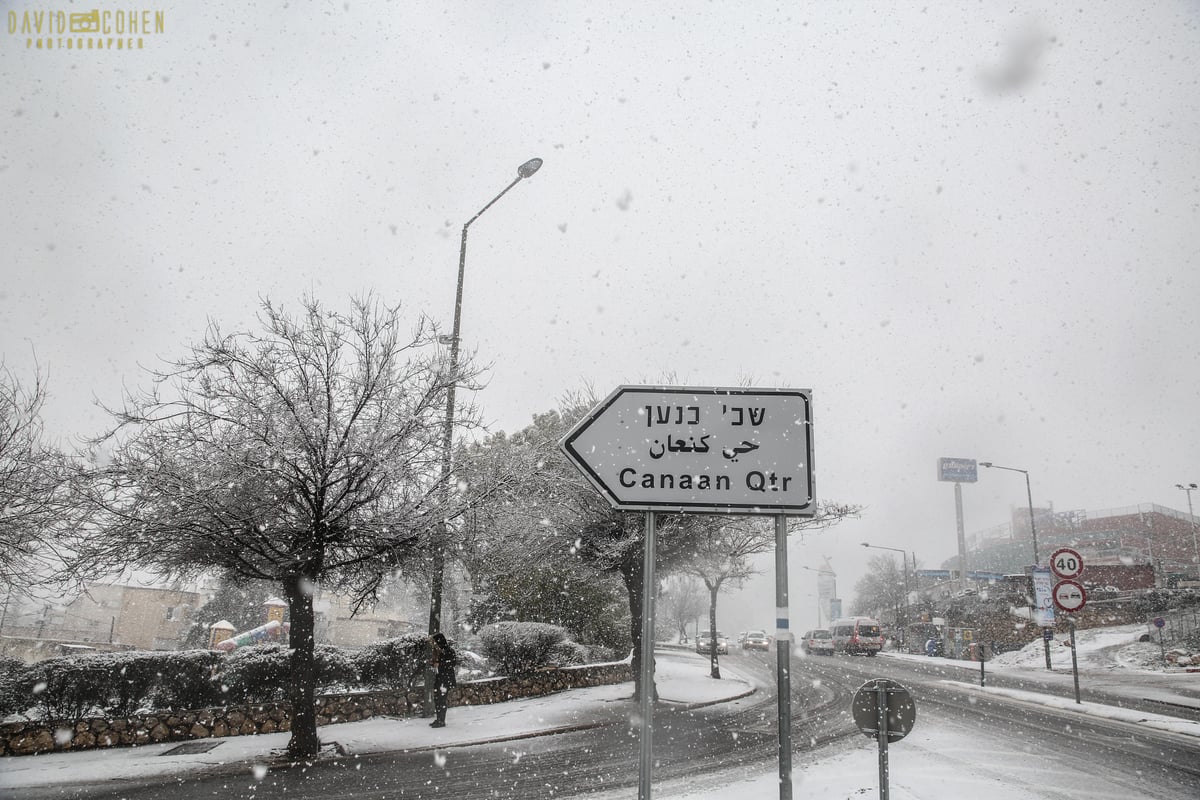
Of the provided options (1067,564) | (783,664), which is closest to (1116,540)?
(1067,564)

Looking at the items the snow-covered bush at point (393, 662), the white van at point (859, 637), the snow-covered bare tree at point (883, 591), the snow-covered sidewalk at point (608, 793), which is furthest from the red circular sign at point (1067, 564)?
the snow-covered bare tree at point (883, 591)

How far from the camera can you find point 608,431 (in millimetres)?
→ 3197

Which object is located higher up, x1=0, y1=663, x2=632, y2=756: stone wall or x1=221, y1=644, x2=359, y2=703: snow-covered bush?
x1=221, y1=644, x2=359, y2=703: snow-covered bush

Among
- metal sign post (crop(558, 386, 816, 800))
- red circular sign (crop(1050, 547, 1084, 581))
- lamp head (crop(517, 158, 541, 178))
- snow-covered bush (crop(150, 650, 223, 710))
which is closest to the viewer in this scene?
metal sign post (crop(558, 386, 816, 800))

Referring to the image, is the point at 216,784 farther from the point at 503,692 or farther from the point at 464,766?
the point at 503,692

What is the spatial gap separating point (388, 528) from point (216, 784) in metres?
3.80

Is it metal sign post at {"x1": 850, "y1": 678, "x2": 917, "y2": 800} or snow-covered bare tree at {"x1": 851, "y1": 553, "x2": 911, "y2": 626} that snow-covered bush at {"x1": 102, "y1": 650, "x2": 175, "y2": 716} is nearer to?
metal sign post at {"x1": 850, "y1": 678, "x2": 917, "y2": 800}

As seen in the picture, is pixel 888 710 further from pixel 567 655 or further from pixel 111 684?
pixel 567 655

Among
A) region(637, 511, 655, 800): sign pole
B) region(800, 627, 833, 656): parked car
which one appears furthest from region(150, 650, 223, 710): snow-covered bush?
region(800, 627, 833, 656): parked car

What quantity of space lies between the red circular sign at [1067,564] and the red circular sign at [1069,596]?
19 cm

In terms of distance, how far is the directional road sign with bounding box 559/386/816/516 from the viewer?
9.93ft

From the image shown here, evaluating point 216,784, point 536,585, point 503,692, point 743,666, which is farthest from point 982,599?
point 216,784

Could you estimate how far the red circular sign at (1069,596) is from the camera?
1410cm

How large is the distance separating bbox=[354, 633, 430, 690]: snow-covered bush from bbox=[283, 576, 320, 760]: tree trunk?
3.57 metres
